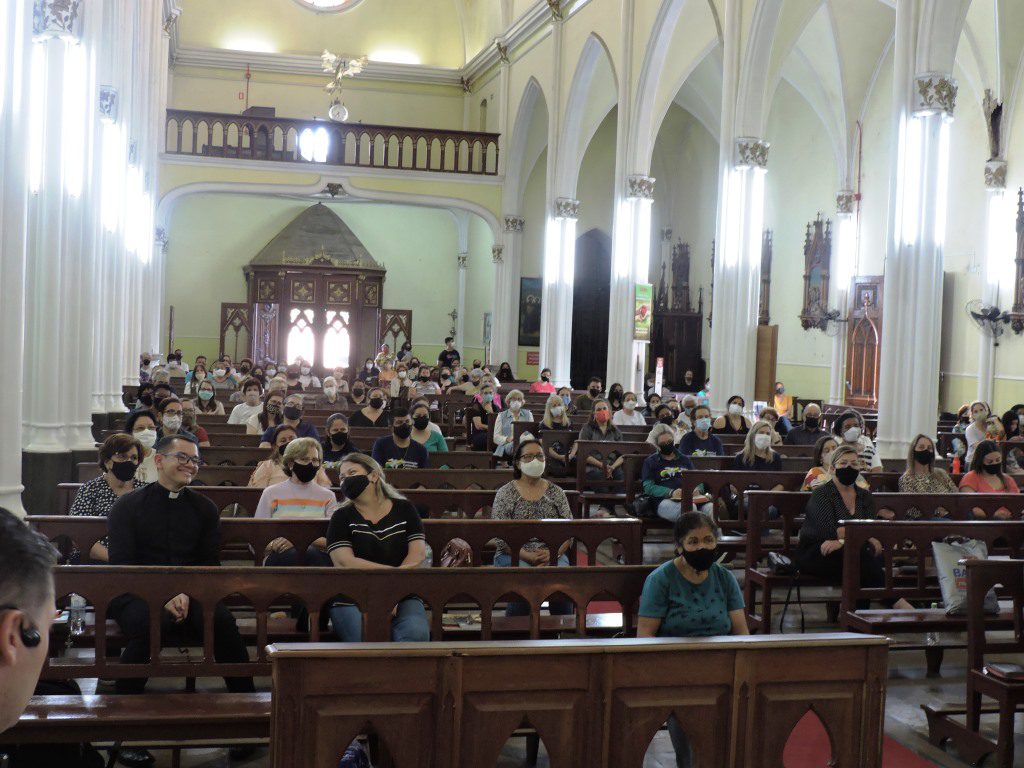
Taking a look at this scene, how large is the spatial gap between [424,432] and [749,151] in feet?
→ 31.3

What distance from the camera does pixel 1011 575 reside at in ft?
17.3

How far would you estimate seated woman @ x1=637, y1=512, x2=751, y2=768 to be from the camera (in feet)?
15.0

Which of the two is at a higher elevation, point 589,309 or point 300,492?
point 589,309

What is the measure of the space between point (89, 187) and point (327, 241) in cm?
1957

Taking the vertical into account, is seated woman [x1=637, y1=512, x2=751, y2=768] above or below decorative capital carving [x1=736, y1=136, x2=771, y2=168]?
below

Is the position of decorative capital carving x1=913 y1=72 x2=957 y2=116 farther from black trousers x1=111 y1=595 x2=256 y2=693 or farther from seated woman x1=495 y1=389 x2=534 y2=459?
black trousers x1=111 y1=595 x2=256 y2=693

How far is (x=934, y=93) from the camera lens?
12719mm

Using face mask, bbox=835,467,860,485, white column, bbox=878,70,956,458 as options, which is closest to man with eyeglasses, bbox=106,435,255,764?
face mask, bbox=835,467,860,485

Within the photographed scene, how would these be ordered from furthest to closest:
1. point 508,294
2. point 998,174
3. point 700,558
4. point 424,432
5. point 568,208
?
point 508,294, point 568,208, point 998,174, point 424,432, point 700,558

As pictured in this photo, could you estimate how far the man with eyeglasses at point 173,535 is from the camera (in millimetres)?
4984

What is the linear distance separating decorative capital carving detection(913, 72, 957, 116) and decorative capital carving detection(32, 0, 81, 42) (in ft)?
30.2

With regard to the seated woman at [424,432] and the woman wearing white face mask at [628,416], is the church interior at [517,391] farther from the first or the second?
the woman wearing white face mask at [628,416]

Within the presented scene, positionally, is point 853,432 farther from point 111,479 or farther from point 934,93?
point 111,479

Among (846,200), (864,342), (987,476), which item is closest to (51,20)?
(987,476)
